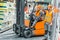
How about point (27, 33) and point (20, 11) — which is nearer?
point (27, 33)

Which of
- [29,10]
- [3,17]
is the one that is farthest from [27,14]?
[3,17]

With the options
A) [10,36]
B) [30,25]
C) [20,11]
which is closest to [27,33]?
[30,25]

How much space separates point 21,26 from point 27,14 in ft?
2.87

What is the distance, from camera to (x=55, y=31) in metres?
2.28

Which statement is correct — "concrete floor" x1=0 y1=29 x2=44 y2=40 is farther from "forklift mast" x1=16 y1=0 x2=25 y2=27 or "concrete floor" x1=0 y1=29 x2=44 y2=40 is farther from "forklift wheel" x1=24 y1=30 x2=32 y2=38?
"forklift mast" x1=16 y1=0 x2=25 y2=27

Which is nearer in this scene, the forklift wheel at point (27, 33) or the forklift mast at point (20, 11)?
the forklift wheel at point (27, 33)

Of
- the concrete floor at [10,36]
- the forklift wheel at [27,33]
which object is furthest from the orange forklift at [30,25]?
the concrete floor at [10,36]

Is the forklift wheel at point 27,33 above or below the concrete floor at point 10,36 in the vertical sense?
above

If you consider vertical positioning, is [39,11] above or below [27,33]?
above

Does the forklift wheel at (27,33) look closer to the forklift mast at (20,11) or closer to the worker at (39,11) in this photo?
the forklift mast at (20,11)

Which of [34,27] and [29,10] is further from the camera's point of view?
[29,10]

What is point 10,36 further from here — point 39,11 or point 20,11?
point 39,11

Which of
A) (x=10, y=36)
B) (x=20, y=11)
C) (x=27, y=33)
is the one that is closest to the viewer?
(x=27, y=33)

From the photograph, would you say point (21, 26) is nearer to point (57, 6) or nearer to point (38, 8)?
point (38, 8)
